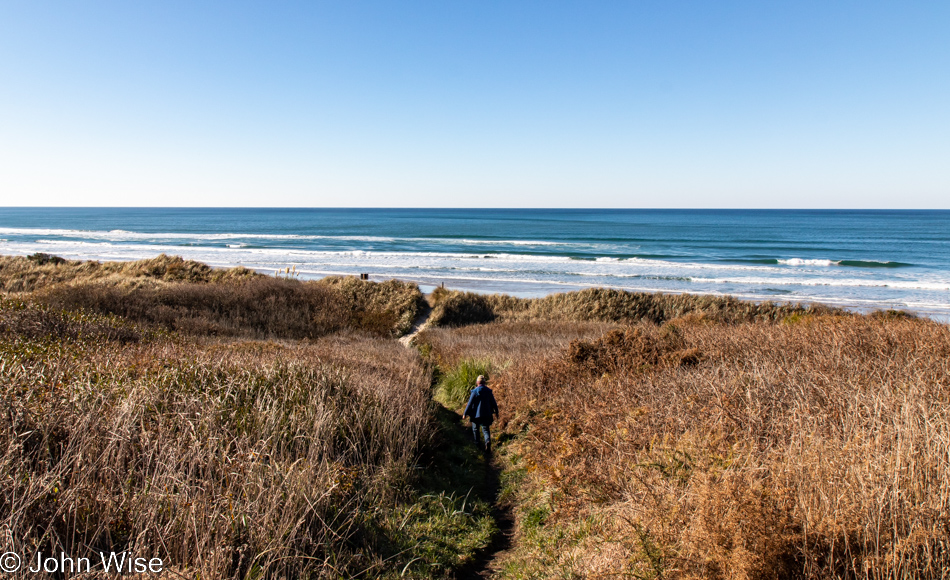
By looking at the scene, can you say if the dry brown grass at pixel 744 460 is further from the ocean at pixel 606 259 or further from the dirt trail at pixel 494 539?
the ocean at pixel 606 259

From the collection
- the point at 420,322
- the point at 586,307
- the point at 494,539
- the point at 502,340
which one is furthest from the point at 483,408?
the point at 586,307

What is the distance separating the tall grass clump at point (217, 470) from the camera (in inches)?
168

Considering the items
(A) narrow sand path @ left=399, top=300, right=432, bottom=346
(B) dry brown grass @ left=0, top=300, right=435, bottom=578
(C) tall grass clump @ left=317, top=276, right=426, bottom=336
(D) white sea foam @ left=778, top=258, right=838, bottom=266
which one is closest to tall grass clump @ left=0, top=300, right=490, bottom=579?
(B) dry brown grass @ left=0, top=300, right=435, bottom=578

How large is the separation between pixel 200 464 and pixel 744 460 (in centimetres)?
526

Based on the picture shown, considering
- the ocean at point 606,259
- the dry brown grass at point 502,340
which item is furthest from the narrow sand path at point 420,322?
the ocean at point 606,259

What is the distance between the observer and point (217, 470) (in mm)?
5059

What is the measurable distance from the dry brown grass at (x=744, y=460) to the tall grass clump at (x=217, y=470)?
159cm

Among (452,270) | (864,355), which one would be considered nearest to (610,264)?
(452,270)

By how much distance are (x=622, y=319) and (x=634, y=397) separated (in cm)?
2127

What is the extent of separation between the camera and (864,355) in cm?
809

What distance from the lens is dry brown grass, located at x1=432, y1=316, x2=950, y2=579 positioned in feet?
11.7

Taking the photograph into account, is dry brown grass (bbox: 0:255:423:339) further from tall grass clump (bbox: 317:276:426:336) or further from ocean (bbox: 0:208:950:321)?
ocean (bbox: 0:208:950:321)

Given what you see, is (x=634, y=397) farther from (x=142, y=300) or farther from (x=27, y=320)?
(x=142, y=300)

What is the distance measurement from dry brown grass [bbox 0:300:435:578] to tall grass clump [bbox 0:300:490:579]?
2cm
